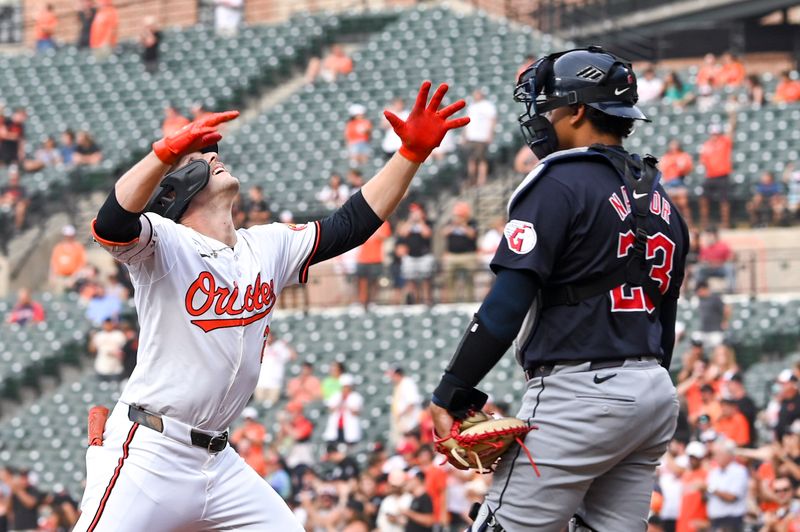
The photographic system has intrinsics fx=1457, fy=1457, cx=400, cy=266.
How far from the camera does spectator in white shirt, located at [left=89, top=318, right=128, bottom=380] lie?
16.6 metres

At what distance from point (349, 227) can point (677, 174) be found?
36.6 feet

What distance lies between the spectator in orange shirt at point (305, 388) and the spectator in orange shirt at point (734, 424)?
5010 millimetres

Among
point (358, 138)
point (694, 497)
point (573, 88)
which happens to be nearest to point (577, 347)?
point (573, 88)

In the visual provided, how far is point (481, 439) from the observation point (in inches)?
181

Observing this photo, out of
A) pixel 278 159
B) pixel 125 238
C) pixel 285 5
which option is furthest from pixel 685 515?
pixel 285 5

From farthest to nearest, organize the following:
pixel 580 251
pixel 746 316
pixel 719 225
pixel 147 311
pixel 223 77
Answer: pixel 223 77 → pixel 719 225 → pixel 746 316 → pixel 147 311 → pixel 580 251

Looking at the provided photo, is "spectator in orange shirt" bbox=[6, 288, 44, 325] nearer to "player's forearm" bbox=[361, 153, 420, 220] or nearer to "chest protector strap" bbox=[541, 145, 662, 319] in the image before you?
"player's forearm" bbox=[361, 153, 420, 220]

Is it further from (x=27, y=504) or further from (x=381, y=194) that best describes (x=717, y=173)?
(x=381, y=194)

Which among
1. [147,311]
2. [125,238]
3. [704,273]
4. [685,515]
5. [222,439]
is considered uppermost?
[125,238]

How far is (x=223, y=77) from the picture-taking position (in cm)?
2320

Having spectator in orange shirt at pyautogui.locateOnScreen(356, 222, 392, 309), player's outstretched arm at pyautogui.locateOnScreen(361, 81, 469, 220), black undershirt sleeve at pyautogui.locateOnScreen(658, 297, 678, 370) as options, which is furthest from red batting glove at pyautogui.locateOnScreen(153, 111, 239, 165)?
spectator in orange shirt at pyautogui.locateOnScreen(356, 222, 392, 309)

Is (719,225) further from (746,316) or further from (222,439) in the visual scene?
(222,439)

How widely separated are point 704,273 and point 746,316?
0.59 meters

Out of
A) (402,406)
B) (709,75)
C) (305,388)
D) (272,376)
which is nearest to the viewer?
(402,406)
